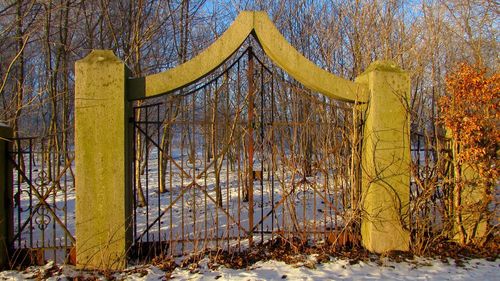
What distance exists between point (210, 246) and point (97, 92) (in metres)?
2.89

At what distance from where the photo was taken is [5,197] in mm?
5090

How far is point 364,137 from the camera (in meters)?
5.54

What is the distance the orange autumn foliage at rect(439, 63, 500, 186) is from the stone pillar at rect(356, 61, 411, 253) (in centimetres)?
77

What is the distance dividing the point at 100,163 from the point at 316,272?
321cm

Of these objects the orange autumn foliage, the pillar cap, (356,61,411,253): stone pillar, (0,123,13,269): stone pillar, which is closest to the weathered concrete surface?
(356,61,411,253): stone pillar

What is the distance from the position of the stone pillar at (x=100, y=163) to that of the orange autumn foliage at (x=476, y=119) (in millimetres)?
4816

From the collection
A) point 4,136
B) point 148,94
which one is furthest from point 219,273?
point 4,136

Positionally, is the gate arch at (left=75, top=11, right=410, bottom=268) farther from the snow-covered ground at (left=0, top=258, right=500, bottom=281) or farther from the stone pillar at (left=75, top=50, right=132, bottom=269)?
the snow-covered ground at (left=0, top=258, right=500, bottom=281)

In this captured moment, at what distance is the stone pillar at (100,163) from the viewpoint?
488 cm

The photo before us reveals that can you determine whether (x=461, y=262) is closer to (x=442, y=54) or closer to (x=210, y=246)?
(x=210, y=246)

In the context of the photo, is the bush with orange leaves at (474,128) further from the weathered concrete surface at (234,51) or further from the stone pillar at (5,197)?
the stone pillar at (5,197)

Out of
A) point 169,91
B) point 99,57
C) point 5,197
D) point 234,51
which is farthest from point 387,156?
point 5,197

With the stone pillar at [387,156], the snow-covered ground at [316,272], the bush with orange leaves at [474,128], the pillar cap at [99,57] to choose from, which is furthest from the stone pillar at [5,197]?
the bush with orange leaves at [474,128]

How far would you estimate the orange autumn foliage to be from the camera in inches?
209
